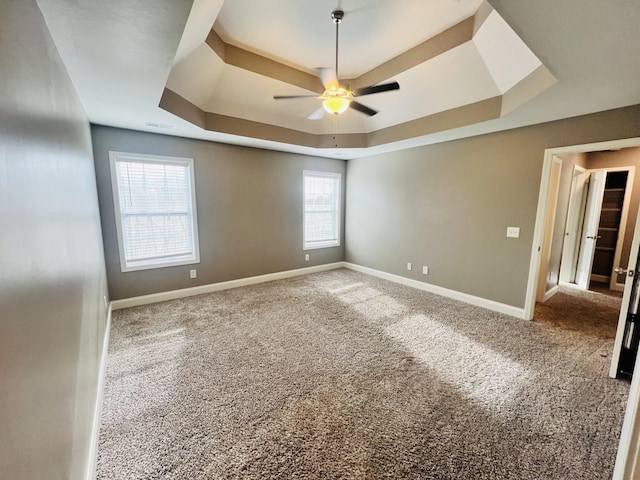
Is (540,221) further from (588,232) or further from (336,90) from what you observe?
(336,90)

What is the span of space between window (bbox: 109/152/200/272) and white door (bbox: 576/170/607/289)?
22.3 feet

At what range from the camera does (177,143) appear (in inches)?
150

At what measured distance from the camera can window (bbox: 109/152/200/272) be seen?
138 inches

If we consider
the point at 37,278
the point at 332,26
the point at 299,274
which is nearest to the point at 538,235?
the point at 332,26

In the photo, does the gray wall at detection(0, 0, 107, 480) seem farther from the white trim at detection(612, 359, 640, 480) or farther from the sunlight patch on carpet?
the sunlight patch on carpet

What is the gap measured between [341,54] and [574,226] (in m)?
5.05

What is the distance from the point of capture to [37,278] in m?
0.92

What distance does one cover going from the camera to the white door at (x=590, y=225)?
448 centimetres

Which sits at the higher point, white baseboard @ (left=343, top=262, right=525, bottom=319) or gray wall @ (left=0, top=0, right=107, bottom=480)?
gray wall @ (left=0, top=0, right=107, bottom=480)

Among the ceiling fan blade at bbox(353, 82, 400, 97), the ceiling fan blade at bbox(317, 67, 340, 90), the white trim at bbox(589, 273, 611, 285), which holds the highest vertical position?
the ceiling fan blade at bbox(317, 67, 340, 90)

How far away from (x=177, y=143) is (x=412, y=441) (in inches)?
173

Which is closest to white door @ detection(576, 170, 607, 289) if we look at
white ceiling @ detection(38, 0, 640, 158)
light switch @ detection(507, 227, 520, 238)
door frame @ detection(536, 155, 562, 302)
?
door frame @ detection(536, 155, 562, 302)

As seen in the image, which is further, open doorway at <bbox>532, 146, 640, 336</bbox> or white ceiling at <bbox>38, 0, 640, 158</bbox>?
open doorway at <bbox>532, 146, 640, 336</bbox>

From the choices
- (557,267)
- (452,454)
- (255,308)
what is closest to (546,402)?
(452,454)
